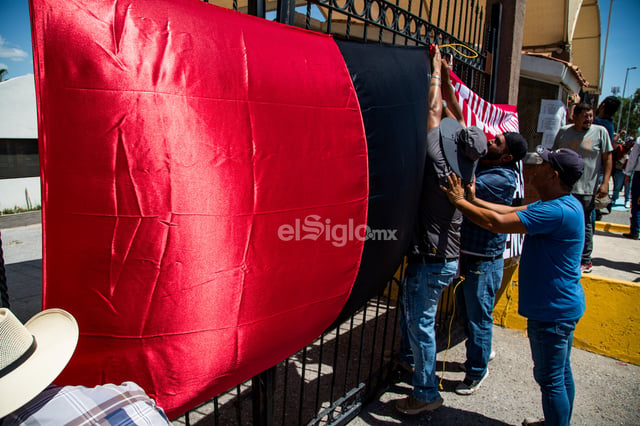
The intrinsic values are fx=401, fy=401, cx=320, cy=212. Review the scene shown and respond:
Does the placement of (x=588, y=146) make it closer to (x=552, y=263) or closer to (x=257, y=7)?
(x=552, y=263)

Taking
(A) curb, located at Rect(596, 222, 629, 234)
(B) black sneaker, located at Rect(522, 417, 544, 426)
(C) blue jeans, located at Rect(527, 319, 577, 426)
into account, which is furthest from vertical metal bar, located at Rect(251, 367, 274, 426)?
(A) curb, located at Rect(596, 222, 629, 234)

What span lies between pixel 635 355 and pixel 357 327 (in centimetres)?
245

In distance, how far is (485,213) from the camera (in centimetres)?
231

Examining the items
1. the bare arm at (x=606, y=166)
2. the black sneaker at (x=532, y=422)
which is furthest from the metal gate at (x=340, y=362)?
the bare arm at (x=606, y=166)

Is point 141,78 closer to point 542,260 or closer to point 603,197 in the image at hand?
point 542,260

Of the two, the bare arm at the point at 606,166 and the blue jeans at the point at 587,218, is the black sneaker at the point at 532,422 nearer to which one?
the blue jeans at the point at 587,218

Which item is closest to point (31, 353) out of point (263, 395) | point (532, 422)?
point (263, 395)

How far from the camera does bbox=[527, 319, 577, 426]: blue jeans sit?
224 centimetres

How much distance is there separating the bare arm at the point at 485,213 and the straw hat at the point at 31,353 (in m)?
2.01

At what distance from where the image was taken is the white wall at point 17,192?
10355mm

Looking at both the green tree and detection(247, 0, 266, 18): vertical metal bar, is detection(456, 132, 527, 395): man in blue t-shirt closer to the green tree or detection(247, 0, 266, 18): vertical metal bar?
detection(247, 0, 266, 18): vertical metal bar

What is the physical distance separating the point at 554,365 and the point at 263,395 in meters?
1.62

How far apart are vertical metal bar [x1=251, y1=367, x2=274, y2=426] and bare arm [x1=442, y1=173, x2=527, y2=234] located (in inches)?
55.5

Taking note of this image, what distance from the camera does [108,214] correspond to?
3.87 feet
